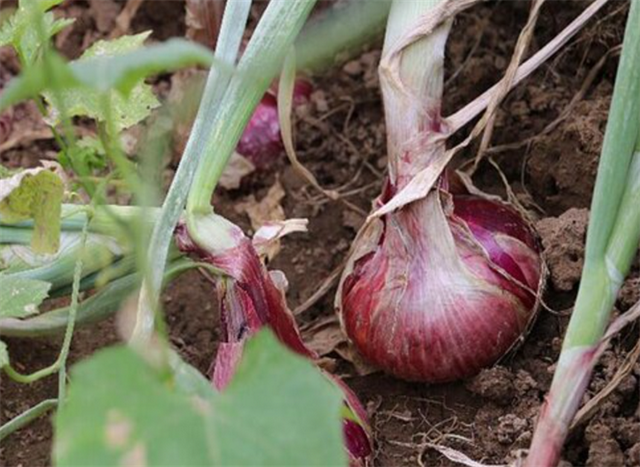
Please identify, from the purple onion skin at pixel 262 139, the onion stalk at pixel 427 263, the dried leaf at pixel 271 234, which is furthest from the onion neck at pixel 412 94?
the purple onion skin at pixel 262 139

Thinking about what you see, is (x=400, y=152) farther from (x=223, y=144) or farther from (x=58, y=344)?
(x=58, y=344)

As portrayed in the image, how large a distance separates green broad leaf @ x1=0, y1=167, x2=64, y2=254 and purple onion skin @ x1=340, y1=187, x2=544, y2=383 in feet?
1.26

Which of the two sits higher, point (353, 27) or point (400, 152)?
point (353, 27)

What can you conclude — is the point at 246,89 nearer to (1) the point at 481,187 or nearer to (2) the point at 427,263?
(2) the point at 427,263

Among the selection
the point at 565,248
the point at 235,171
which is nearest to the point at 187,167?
the point at 565,248

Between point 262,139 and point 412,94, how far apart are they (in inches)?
19.0

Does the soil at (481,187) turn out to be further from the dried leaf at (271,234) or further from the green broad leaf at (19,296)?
the green broad leaf at (19,296)

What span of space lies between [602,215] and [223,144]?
417mm

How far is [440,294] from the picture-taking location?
134 cm

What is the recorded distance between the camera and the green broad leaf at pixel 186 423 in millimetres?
756

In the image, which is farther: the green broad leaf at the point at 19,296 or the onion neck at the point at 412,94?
the onion neck at the point at 412,94

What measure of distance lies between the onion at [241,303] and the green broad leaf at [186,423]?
44 centimetres

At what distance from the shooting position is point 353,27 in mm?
1491

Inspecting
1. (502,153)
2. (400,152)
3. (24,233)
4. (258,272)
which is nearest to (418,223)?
(400,152)
